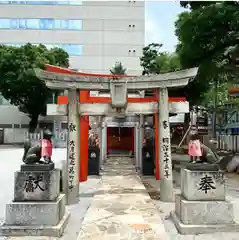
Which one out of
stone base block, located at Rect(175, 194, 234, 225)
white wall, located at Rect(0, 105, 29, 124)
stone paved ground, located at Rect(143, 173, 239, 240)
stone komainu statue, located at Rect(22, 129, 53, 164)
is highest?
white wall, located at Rect(0, 105, 29, 124)

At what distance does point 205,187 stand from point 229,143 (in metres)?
17.2

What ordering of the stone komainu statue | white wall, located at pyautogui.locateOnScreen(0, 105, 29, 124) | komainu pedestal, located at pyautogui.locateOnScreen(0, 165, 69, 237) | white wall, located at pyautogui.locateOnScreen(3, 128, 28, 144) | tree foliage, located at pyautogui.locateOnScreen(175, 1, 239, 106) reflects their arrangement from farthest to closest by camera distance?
white wall, located at pyautogui.locateOnScreen(3, 128, 28, 144)
white wall, located at pyautogui.locateOnScreen(0, 105, 29, 124)
tree foliage, located at pyautogui.locateOnScreen(175, 1, 239, 106)
the stone komainu statue
komainu pedestal, located at pyautogui.locateOnScreen(0, 165, 69, 237)

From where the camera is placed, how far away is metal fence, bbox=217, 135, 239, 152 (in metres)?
20.7

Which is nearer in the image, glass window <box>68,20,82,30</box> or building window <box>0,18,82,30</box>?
building window <box>0,18,82,30</box>

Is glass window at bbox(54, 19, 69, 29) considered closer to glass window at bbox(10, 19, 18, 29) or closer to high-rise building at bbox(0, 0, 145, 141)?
high-rise building at bbox(0, 0, 145, 141)

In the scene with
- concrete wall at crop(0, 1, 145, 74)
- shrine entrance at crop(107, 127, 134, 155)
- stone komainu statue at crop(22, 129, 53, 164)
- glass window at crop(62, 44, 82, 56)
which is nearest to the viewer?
stone komainu statue at crop(22, 129, 53, 164)

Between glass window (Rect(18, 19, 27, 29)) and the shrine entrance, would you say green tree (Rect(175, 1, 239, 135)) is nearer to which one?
the shrine entrance

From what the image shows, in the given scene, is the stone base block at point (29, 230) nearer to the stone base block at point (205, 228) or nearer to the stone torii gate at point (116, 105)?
the stone base block at point (205, 228)

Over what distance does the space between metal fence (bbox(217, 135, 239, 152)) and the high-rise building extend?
1856 cm

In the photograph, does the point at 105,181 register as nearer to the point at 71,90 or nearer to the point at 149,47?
the point at 71,90

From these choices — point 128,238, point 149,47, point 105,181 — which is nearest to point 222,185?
point 128,238

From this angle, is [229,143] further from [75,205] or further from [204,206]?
[204,206]

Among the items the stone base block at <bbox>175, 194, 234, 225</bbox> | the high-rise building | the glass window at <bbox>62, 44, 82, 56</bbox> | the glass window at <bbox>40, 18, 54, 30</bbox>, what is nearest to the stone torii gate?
the stone base block at <bbox>175, 194, 234, 225</bbox>

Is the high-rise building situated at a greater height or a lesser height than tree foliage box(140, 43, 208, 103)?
greater
